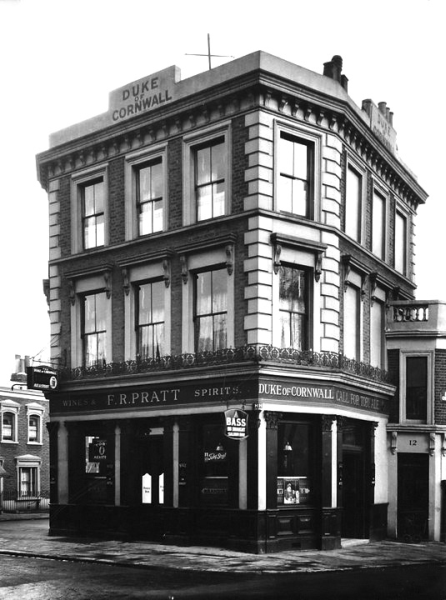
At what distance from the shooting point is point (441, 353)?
86.3ft

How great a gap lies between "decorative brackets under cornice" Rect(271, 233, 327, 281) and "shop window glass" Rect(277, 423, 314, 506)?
4208mm

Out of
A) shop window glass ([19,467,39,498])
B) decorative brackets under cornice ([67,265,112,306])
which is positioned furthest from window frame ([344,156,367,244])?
shop window glass ([19,467,39,498])

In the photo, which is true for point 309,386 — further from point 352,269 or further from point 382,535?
point 382,535

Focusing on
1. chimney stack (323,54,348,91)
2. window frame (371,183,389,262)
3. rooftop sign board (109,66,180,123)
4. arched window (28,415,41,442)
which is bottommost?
arched window (28,415,41,442)

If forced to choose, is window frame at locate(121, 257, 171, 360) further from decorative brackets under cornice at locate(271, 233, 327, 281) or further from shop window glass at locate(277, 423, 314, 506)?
shop window glass at locate(277, 423, 314, 506)

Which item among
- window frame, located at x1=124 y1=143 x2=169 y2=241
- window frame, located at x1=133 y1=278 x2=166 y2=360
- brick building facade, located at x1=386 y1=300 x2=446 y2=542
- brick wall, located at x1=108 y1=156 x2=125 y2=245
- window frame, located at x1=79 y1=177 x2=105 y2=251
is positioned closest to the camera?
window frame, located at x1=133 y1=278 x2=166 y2=360

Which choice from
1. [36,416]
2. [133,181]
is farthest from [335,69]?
[36,416]

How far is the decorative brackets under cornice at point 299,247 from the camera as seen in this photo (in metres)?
21.5

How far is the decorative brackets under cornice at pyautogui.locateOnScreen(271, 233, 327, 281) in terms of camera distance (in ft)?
70.6

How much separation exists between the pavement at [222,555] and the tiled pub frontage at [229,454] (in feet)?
2.15

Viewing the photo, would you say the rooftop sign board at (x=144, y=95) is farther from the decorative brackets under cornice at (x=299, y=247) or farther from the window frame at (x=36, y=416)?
the window frame at (x=36, y=416)

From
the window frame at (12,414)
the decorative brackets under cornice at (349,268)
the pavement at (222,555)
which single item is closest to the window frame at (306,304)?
the decorative brackets under cornice at (349,268)

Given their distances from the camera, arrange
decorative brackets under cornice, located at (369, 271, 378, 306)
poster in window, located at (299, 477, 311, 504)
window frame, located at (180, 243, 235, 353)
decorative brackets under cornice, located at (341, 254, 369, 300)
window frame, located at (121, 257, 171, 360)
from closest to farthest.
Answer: poster in window, located at (299, 477, 311, 504) → window frame, located at (180, 243, 235, 353) → decorative brackets under cornice, located at (341, 254, 369, 300) → window frame, located at (121, 257, 171, 360) → decorative brackets under cornice, located at (369, 271, 378, 306)

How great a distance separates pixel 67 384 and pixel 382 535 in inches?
434
